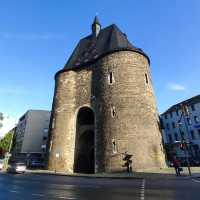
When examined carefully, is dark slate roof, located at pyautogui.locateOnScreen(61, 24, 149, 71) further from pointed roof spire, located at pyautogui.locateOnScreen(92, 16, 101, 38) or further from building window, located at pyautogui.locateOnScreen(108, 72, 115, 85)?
building window, located at pyautogui.locateOnScreen(108, 72, 115, 85)

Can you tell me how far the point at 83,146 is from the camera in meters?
28.8

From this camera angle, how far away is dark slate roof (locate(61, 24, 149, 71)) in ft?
93.9

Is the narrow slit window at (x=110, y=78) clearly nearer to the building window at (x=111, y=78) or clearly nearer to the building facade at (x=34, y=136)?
the building window at (x=111, y=78)

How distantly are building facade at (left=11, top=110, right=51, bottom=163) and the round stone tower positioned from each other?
26.7 meters

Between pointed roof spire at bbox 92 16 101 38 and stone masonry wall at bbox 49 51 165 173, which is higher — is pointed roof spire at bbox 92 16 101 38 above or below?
above

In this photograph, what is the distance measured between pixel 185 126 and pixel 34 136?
3898 centimetres

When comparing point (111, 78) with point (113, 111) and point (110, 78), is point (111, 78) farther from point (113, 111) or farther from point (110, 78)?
point (113, 111)

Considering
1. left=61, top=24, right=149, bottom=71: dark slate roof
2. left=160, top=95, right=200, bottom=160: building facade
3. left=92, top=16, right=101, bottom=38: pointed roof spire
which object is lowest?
left=160, top=95, right=200, bottom=160: building facade

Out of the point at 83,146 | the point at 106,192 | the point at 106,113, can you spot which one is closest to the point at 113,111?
the point at 106,113

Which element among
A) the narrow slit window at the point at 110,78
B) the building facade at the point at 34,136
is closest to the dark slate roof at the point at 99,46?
the narrow slit window at the point at 110,78

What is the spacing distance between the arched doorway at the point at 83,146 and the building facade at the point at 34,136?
86.1 ft

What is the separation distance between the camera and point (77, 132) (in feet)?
94.8

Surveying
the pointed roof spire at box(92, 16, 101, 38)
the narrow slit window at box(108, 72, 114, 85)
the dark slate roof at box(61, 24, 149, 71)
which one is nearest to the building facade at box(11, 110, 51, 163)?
the dark slate roof at box(61, 24, 149, 71)

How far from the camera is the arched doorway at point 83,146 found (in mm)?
27703
